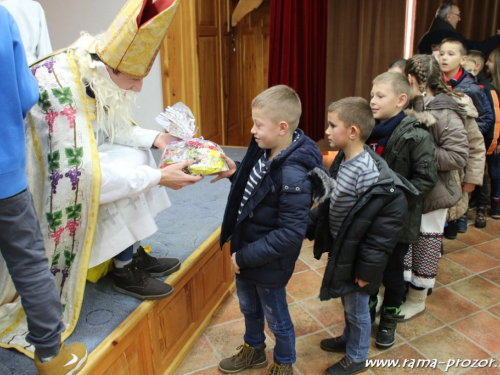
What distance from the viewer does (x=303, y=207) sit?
4.78ft

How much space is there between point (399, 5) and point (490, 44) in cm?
149

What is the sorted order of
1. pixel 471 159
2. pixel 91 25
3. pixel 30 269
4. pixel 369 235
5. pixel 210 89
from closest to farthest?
1. pixel 30 269
2. pixel 369 235
3. pixel 471 159
4. pixel 91 25
5. pixel 210 89

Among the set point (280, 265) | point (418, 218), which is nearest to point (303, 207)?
point (280, 265)

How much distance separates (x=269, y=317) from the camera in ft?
5.37

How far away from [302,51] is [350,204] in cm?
229

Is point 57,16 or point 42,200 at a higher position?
point 57,16

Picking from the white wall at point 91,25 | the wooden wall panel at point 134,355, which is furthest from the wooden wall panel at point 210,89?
the wooden wall panel at point 134,355

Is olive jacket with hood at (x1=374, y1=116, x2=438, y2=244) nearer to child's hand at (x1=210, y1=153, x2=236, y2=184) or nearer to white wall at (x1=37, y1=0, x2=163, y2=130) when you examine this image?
child's hand at (x1=210, y1=153, x2=236, y2=184)

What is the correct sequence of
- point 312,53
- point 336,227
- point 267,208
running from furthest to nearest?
point 312,53
point 336,227
point 267,208

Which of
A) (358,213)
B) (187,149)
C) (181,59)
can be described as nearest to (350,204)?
(358,213)

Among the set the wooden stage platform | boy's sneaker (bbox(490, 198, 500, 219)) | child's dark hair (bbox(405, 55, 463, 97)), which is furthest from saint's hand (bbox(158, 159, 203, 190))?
boy's sneaker (bbox(490, 198, 500, 219))

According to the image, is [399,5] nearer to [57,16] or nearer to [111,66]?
[57,16]

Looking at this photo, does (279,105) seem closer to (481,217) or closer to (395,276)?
(395,276)

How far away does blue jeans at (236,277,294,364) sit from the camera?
1.61 m
